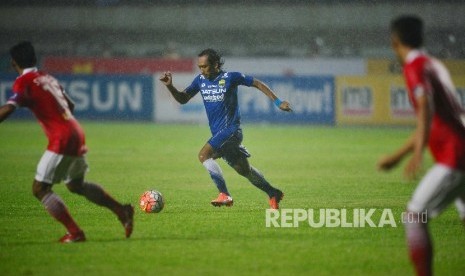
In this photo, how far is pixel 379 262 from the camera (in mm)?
9477

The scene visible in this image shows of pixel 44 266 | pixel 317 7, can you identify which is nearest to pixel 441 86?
pixel 44 266

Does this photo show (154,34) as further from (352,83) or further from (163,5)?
(352,83)

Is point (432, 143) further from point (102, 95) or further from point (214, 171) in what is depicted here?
point (102, 95)

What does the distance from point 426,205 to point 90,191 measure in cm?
437

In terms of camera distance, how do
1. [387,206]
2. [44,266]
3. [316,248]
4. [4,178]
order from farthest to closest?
[4,178]
[387,206]
[316,248]
[44,266]

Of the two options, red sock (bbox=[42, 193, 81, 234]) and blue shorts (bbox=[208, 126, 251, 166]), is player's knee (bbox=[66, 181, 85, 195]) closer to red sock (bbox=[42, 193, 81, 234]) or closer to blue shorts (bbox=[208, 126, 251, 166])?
red sock (bbox=[42, 193, 81, 234])

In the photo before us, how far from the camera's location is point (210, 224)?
12242 millimetres

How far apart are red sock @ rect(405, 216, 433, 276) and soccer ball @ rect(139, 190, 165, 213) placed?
248 inches

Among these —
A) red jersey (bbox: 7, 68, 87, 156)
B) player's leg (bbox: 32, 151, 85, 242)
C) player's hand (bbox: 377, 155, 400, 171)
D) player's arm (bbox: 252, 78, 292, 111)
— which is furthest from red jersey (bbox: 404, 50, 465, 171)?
player's arm (bbox: 252, 78, 292, 111)

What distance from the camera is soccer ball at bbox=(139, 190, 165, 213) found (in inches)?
531

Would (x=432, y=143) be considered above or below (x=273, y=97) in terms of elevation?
above

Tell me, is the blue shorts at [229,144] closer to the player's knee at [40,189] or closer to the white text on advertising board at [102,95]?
the player's knee at [40,189]

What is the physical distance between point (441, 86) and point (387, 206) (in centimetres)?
683

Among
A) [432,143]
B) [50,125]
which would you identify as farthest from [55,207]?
[432,143]
